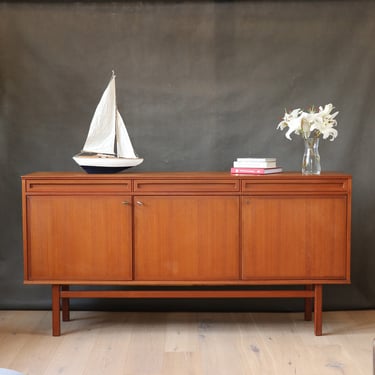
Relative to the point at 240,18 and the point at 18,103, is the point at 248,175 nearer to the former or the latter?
the point at 240,18

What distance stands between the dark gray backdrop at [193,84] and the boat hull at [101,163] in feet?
1.63

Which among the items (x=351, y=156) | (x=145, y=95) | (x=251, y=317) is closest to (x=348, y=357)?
(x=251, y=317)

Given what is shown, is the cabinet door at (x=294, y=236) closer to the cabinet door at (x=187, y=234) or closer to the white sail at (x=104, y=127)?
the cabinet door at (x=187, y=234)

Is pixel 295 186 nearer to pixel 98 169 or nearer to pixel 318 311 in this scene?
pixel 318 311

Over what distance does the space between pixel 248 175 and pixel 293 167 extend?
2.22 ft

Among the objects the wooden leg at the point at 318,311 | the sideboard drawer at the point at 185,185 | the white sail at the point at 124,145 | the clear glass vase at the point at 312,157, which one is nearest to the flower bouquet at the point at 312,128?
the clear glass vase at the point at 312,157

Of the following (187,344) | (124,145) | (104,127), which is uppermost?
(104,127)

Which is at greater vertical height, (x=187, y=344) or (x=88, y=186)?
(x=88, y=186)

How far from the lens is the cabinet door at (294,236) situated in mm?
3393

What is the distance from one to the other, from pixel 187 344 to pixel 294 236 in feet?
2.74

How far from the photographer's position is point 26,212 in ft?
11.2

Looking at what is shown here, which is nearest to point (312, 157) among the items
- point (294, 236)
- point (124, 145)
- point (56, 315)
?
point (294, 236)

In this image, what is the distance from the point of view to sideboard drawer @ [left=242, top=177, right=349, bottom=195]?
3377mm

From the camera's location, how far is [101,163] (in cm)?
349
